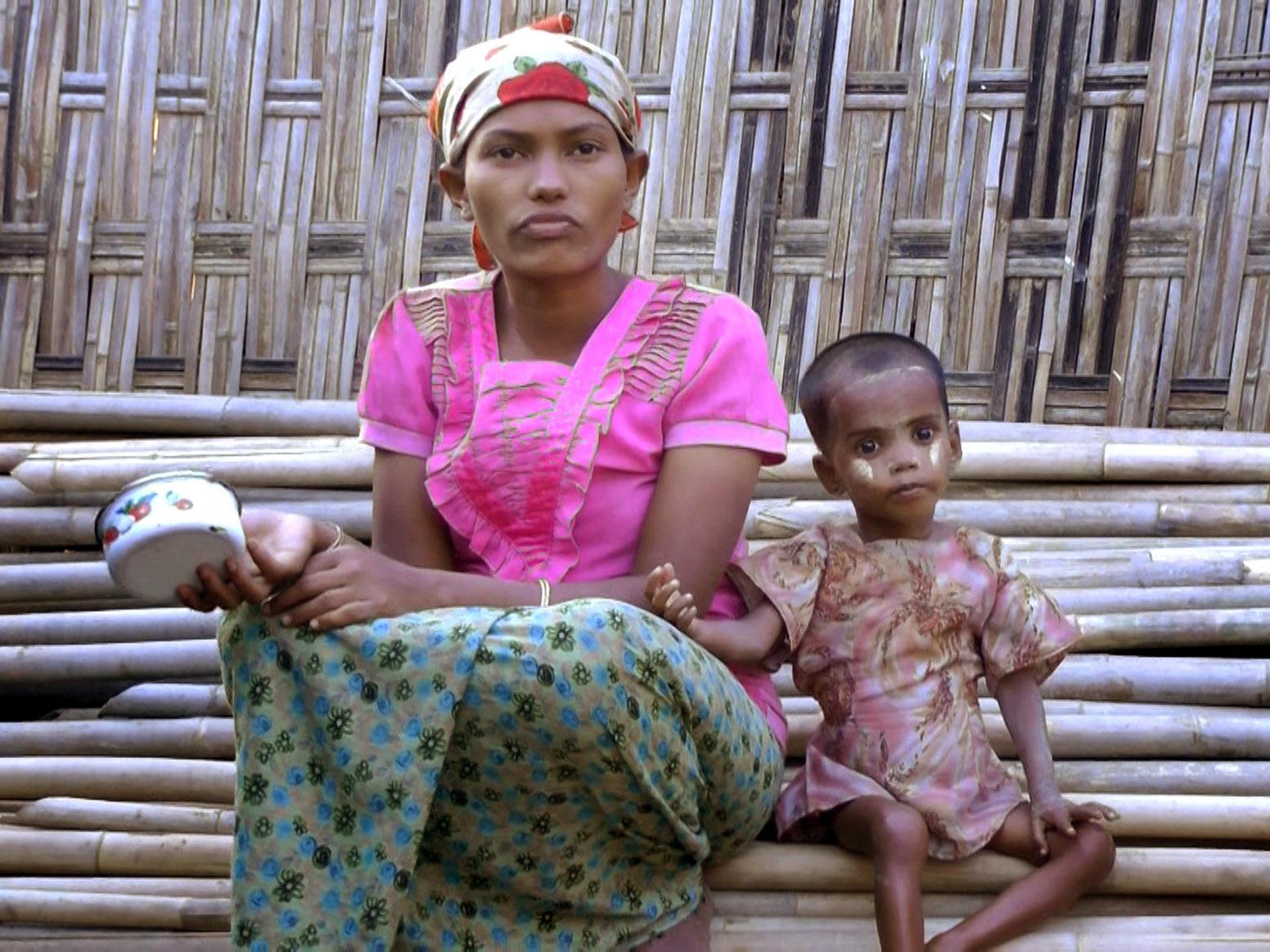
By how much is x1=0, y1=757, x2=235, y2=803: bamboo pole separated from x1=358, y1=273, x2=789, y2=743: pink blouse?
2.16ft

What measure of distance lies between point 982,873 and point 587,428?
851 mm

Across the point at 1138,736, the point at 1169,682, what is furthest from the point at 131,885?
the point at 1169,682

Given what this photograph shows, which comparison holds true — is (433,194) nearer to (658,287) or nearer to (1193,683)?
(658,287)

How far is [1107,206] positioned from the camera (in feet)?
14.2

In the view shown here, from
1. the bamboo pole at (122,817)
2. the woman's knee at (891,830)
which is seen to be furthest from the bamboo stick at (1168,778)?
the bamboo pole at (122,817)

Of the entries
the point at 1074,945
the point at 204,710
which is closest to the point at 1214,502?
the point at 1074,945

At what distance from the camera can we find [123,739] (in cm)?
350

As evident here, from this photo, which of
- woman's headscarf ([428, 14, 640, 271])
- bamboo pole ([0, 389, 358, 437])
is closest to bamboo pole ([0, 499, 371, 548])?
bamboo pole ([0, 389, 358, 437])

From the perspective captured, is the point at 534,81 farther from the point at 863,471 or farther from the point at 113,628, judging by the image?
the point at 113,628

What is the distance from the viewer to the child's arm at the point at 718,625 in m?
2.54

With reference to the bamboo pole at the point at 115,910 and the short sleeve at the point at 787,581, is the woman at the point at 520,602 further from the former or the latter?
the bamboo pole at the point at 115,910

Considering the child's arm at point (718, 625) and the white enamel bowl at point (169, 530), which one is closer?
the white enamel bowl at point (169, 530)

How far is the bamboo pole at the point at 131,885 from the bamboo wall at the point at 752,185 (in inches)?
67.8

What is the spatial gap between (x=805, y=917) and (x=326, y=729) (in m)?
0.82
